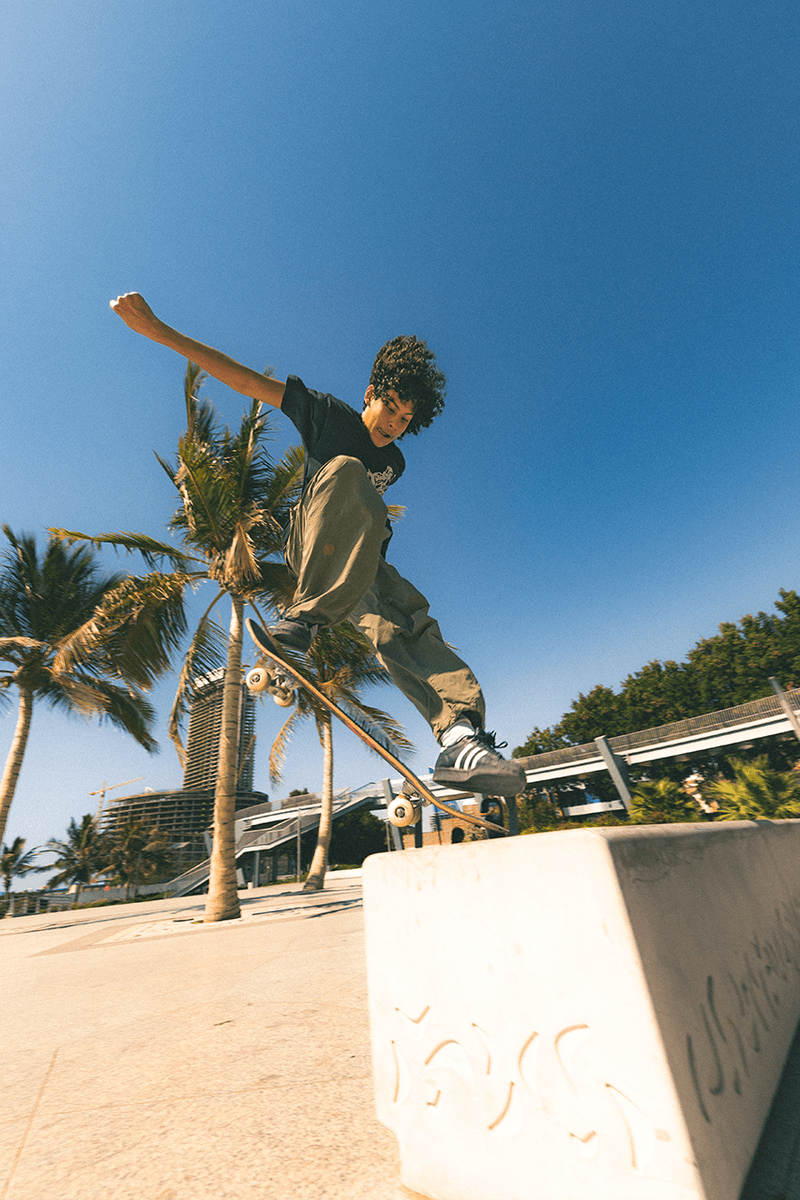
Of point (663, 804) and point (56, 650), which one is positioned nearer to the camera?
point (56, 650)

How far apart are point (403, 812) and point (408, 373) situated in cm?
161

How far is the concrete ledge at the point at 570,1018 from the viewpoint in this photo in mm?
640

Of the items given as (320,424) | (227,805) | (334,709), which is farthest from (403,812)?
Answer: (227,805)

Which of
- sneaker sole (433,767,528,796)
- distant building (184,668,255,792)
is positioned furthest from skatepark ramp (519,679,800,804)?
sneaker sole (433,767,528,796)

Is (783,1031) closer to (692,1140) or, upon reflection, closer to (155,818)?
(692,1140)

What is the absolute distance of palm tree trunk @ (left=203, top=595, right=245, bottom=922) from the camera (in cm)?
761

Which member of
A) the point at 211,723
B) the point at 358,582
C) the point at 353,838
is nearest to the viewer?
the point at 358,582

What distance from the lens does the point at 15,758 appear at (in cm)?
1099

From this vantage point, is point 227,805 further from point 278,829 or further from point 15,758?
→ point 278,829

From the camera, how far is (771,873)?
4.33ft

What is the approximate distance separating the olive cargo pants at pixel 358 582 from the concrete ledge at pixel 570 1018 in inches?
31.6

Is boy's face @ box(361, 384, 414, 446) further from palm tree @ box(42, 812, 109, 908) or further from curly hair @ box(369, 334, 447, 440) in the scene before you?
palm tree @ box(42, 812, 109, 908)

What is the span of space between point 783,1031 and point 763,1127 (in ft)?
1.28

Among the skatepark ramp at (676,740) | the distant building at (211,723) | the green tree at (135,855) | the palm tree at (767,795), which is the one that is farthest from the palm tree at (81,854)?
the palm tree at (767,795)
